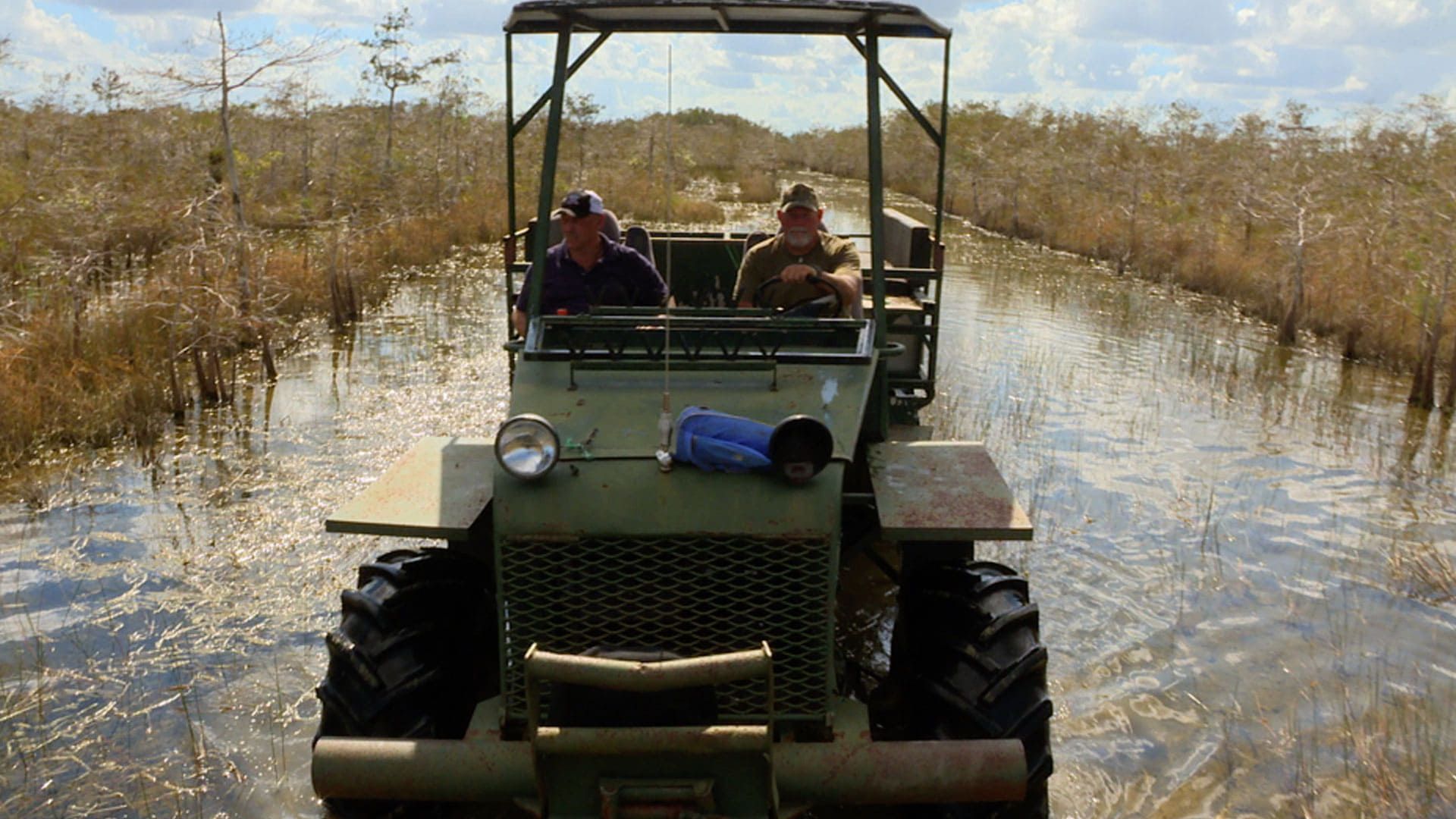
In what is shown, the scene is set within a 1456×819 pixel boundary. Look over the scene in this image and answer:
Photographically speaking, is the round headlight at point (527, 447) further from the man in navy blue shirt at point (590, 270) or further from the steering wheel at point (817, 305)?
the man in navy blue shirt at point (590, 270)

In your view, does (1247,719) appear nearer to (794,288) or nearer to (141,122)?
(794,288)

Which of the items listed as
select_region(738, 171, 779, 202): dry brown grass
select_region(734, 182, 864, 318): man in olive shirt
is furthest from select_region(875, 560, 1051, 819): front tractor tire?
select_region(738, 171, 779, 202): dry brown grass

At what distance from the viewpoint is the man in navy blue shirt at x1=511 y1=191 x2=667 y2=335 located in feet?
19.3

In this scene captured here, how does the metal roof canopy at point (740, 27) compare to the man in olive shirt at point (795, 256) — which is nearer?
the metal roof canopy at point (740, 27)

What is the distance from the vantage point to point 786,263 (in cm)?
655

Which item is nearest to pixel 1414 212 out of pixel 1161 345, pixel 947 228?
pixel 1161 345

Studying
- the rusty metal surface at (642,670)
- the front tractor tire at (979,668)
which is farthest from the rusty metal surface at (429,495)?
the front tractor tire at (979,668)

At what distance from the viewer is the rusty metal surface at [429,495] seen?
12.4ft

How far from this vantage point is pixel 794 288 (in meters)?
6.32

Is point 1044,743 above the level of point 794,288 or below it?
below

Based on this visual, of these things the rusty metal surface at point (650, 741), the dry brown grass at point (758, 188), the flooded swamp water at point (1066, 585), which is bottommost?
the flooded swamp water at point (1066, 585)

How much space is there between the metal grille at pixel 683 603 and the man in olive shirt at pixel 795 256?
2.69 meters

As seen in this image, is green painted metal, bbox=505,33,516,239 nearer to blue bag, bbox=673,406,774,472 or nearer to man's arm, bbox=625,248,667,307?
man's arm, bbox=625,248,667,307

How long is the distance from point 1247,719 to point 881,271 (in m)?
2.49
